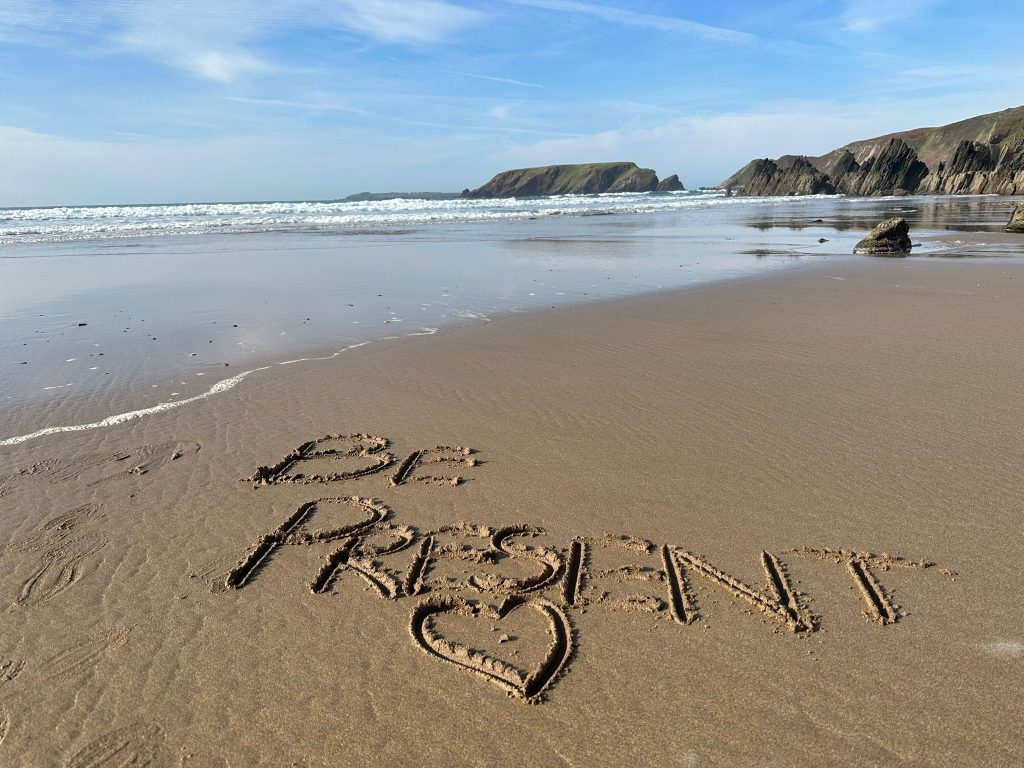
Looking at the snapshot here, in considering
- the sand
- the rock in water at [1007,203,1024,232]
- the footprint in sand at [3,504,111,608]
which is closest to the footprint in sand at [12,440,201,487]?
the sand

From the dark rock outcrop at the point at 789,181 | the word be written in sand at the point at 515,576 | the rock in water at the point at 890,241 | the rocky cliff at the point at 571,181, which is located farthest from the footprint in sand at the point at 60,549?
the rocky cliff at the point at 571,181

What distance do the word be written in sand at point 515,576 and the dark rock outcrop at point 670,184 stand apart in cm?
15795

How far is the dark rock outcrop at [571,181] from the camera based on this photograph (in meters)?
143

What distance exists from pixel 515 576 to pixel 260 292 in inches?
352

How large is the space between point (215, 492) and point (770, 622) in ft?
9.66

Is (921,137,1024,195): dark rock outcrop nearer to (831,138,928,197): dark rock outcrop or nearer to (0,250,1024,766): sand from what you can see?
(831,138,928,197): dark rock outcrop

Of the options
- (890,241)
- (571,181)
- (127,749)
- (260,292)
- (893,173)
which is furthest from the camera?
(571,181)

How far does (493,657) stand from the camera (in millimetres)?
2219

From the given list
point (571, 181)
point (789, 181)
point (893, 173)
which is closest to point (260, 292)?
point (893, 173)

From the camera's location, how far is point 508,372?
5660 mm

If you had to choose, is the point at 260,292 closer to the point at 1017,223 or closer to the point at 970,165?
the point at 1017,223

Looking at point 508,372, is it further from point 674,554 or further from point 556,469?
point 674,554

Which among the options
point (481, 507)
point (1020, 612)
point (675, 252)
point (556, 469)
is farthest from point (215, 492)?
point (675, 252)

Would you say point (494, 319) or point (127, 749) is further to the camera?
point (494, 319)
